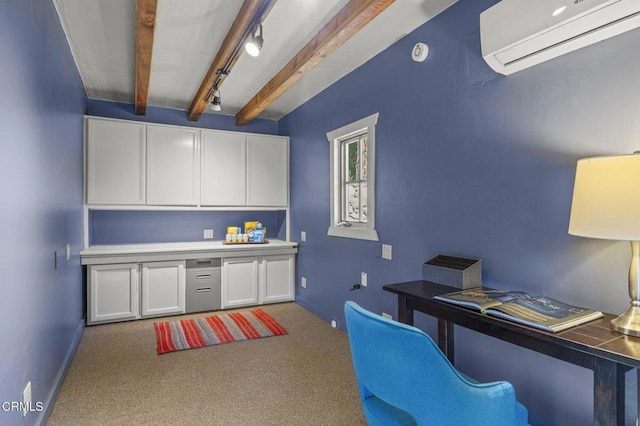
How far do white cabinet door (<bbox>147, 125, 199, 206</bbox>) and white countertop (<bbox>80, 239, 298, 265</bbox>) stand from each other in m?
0.56

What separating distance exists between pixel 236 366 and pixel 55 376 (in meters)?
1.20

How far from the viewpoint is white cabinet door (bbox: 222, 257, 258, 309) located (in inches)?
171

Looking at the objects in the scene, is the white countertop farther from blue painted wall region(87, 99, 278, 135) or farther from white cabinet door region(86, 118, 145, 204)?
blue painted wall region(87, 99, 278, 135)

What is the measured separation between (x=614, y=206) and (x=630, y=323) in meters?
0.45

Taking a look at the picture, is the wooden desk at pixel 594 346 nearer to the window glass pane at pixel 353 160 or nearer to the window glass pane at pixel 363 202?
the window glass pane at pixel 363 202

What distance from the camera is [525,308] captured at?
1557 mm

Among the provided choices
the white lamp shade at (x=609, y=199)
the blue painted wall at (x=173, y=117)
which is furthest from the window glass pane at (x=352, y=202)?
the white lamp shade at (x=609, y=199)

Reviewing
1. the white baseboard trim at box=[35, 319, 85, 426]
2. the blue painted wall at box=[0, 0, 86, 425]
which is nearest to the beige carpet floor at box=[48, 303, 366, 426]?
the white baseboard trim at box=[35, 319, 85, 426]

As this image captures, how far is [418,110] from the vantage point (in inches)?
103

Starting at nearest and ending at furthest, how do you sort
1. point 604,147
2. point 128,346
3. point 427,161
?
1. point 604,147
2. point 427,161
3. point 128,346

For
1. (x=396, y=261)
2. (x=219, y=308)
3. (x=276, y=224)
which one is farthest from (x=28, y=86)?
(x=276, y=224)

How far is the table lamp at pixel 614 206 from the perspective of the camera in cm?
119

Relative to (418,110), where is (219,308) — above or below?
below

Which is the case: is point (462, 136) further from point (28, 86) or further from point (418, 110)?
point (28, 86)
